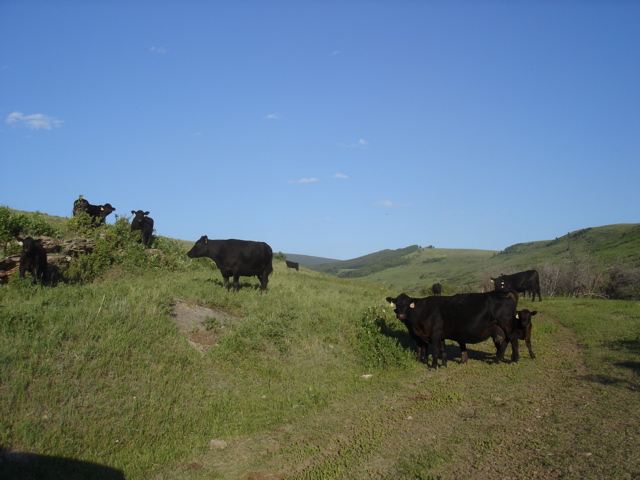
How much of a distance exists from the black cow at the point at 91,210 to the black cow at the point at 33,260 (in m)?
5.39

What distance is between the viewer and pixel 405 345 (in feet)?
41.0

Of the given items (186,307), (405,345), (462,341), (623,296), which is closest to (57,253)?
(186,307)

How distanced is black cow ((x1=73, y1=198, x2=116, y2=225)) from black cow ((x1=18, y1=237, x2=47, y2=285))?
5390 millimetres

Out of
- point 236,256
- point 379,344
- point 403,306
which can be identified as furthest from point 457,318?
point 236,256

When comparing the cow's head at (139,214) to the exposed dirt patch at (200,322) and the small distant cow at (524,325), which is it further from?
the small distant cow at (524,325)

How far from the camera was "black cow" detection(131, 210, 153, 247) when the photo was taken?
20.2 meters

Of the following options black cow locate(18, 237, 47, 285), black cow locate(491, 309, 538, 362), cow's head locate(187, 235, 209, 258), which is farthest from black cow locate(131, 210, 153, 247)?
black cow locate(491, 309, 538, 362)

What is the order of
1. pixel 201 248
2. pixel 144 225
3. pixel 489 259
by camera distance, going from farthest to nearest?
pixel 489 259 → pixel 144 225 → pixel 201 248

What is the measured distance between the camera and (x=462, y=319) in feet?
36.7

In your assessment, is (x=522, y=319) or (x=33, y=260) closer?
(x=522, y=319)

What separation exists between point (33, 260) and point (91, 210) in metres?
7.44

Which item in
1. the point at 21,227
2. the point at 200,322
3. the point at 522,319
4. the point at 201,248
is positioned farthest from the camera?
the point at 201,248

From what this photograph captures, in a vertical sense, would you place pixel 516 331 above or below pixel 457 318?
below

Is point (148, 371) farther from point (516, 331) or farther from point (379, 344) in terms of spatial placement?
point (516, 331)
